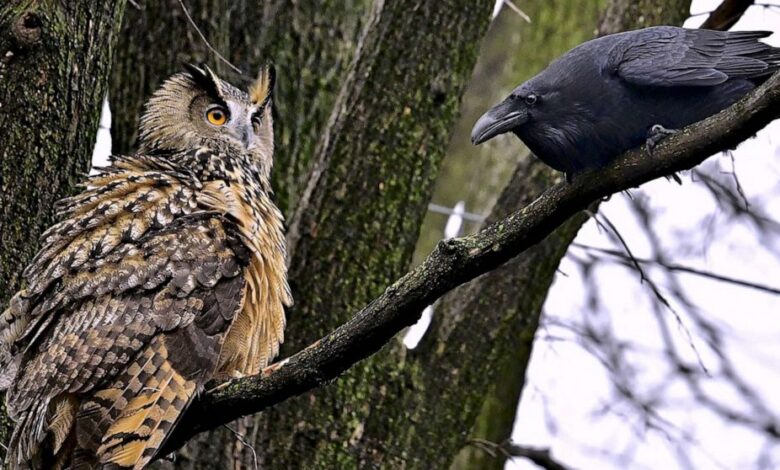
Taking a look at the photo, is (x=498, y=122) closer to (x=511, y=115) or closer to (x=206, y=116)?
(x=511, y=115)

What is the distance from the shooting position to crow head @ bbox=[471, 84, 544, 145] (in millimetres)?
3270

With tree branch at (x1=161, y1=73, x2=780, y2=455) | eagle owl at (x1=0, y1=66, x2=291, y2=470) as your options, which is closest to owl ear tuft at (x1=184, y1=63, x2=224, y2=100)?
eagle owl at (x1=0, y1=66, x2=291, y2=470)

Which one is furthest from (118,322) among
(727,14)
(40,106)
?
(727,14)

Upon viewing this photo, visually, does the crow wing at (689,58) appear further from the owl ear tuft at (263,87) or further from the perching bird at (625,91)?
the owl ear tuft at (263,87)

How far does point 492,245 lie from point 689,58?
84cm

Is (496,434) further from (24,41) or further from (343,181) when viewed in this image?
(24,41)

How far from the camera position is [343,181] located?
4.61 metres

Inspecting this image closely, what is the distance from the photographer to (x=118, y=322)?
3654 mm

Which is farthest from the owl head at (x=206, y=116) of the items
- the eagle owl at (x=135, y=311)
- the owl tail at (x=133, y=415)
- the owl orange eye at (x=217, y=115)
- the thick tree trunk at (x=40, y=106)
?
the owl tail at (x=133, y=415)

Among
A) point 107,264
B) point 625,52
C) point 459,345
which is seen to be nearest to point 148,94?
point 107,264

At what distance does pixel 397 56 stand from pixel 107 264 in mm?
1604

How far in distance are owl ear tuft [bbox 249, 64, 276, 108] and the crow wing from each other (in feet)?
6.32

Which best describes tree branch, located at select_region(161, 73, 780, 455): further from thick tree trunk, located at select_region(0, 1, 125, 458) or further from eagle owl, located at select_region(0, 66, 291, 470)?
thick tree trunk, located at select_region(0, 1, 125, 458)

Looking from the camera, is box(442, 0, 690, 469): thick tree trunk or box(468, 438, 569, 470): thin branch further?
box(468, 438, 569, 470): thin branch
